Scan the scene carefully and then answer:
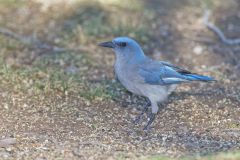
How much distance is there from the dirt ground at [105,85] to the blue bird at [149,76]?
0.32 meters

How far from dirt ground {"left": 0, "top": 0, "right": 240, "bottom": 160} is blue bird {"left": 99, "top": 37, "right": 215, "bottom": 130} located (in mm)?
322

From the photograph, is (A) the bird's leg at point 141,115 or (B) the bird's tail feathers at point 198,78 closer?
(B) the bird's tail feathers at point 198,78

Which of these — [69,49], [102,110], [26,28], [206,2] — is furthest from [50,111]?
[206,2]

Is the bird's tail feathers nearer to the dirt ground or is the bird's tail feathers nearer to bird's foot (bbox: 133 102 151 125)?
the dirt ground

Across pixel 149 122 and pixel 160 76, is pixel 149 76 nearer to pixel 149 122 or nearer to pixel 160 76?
pixel 160 76

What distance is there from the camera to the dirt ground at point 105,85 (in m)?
6.19

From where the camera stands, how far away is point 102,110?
7.22 metres

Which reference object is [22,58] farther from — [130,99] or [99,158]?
[99,158]

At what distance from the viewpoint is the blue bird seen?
6734 mm

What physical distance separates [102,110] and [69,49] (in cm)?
194

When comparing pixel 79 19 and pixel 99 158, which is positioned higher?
pixel 79 19

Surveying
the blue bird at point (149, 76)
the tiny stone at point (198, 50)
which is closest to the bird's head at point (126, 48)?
the blue bird at point (149, 76)

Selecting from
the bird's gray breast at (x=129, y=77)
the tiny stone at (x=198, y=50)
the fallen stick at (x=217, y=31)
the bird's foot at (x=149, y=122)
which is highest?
the fallen stick at (x=217, y=31)

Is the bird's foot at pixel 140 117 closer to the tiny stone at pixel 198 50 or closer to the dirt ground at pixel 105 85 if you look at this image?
the dirt ground at pixel 105 85
